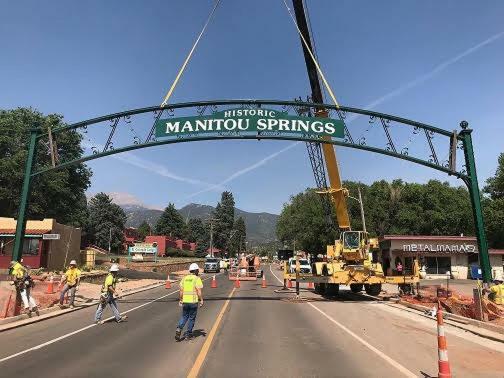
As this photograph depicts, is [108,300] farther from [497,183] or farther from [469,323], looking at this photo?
[497,183]

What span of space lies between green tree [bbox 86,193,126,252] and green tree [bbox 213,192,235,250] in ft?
140

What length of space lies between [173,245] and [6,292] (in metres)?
95.3

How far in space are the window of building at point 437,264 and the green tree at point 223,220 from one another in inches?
4048

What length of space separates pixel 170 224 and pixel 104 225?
34473 mm

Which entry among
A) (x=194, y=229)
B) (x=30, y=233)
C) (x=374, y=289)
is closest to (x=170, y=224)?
(x=194, y=229)

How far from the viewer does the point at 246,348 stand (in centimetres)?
1011

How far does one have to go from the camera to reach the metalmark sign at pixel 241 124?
18.9 meters

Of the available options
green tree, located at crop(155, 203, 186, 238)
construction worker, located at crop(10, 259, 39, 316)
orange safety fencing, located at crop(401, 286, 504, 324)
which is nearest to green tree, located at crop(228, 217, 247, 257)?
green tree, located at crop(155, 203, 186, 238)

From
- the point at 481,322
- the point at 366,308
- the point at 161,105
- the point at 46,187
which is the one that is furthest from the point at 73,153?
the point at 481,322

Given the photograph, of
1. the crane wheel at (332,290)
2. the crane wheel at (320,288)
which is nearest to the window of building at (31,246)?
the crane wheel at (320,288)

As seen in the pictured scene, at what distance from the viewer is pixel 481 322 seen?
13.8m

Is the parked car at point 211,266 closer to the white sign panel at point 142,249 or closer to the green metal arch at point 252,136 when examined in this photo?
the white sign panel at point 142,249

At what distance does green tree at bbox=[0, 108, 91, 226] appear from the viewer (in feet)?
177

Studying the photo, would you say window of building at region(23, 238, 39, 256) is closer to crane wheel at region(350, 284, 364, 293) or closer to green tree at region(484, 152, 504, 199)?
crane wheel at region(350, 284, 364, 293)
